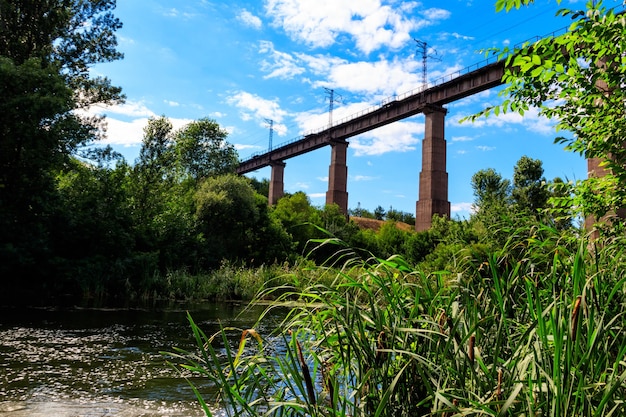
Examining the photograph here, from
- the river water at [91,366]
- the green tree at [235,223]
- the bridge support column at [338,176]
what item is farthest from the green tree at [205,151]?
the river water at [91,366]

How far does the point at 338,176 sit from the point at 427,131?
Result: 39.1ft

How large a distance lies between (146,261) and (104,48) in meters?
11.3

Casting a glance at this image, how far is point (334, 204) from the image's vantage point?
41.7m

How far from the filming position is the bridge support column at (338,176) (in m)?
44.9

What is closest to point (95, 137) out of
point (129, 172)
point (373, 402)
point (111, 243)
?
point (129, 172)

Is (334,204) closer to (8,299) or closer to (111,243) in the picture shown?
(111,243)

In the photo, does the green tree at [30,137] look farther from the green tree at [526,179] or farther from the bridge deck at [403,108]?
the green tree at [526,179]

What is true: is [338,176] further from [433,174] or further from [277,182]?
[433,174]

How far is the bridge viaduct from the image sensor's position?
33.4m

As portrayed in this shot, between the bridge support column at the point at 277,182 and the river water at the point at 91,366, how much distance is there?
143ft

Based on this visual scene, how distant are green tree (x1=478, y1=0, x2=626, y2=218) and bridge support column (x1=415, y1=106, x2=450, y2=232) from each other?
30.1 meters

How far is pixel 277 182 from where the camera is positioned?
2180 inches

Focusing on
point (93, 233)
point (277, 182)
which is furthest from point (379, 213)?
point (93, 233)

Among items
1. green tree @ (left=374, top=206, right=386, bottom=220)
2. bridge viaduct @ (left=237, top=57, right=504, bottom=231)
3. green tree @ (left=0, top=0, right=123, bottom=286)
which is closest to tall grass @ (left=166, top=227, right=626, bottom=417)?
green tree @ (left=0, top=0, right=123, bottom=286)
